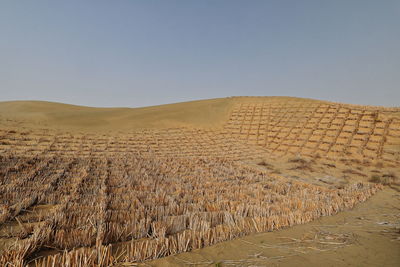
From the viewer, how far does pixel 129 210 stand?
11.7 feet

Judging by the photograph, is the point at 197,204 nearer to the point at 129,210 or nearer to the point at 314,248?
the point at 129,210

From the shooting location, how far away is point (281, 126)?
1530 centimetres

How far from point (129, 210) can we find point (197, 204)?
1233 millimetres

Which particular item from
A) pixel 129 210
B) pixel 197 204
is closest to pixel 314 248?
pixel 197 204

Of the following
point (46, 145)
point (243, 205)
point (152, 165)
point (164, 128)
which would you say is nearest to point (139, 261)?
point (243, 205)

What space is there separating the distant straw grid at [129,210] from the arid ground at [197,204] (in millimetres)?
17

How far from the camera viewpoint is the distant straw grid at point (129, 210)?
7.49 feet

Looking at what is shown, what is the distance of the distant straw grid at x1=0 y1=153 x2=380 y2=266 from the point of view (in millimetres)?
2283

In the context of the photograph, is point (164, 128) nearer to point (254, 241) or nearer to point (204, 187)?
point (204, 187)

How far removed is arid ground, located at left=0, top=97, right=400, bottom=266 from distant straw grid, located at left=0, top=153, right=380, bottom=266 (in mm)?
17

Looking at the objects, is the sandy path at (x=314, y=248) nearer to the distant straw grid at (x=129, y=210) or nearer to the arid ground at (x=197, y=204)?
the arid ground at (x=197, y=204)

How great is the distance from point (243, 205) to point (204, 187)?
184 cm

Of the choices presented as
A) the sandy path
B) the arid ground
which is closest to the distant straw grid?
the arid ground

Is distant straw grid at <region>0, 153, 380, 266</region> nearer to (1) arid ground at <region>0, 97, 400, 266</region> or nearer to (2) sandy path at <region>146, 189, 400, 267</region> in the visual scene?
(1) arid ground at <region>0, 97, 400, 266</region>
